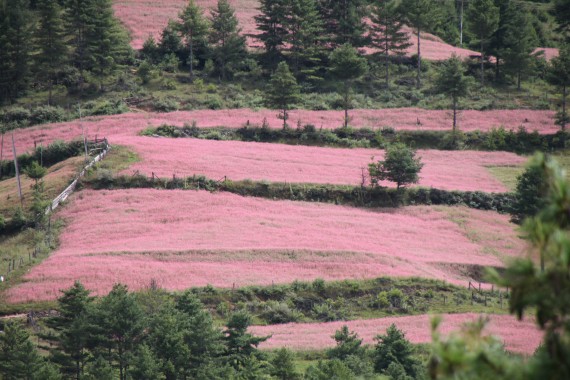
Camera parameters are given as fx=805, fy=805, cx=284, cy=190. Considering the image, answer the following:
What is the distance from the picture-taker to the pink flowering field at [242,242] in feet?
155

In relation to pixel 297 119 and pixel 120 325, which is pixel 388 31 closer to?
pixel 297 119

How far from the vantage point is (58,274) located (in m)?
46.1

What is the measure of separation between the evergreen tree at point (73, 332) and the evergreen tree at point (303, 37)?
6018 centimetres

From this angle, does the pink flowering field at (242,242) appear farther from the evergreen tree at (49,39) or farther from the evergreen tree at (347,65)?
the evergreen tree at (49,39)

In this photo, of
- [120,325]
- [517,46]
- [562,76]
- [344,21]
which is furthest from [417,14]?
[120,325]

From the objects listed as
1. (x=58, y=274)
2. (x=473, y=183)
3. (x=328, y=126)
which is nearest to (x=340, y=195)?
(x=473, y=183)

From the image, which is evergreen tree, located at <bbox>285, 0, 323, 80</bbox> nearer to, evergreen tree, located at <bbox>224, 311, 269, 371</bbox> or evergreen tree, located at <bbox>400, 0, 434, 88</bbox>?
evergreen tree, located at <bbox>400, 0, 434, 88</bbox>

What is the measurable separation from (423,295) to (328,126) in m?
33.5

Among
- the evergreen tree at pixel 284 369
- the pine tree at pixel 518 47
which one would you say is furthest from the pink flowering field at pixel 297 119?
the evergreen tree at pixel 284 369

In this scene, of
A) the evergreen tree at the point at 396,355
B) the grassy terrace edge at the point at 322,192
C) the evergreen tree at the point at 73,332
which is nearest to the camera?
the evergreen tree at the point at 73,332

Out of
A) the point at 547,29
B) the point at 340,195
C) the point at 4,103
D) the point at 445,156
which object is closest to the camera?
the point at 340,195

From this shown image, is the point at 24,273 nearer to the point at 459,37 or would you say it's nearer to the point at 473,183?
the point at 473,183

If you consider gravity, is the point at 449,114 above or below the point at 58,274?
above


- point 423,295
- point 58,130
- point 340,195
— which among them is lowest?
point 423,295
